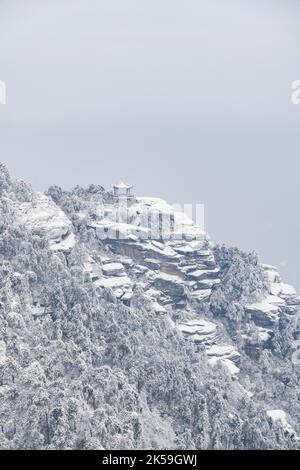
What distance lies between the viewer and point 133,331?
108062mm

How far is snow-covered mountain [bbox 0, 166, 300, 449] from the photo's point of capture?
84.0 metres

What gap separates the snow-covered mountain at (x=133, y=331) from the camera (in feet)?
276

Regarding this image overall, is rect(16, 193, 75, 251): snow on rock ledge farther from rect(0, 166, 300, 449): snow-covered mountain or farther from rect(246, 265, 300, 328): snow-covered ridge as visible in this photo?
rect(246, 265, 300, 328): snow-covered ridge

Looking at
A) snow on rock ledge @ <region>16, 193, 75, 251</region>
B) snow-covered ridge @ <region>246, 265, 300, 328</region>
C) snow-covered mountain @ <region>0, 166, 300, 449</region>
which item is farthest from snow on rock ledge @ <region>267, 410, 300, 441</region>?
snow on rock ledge @ <region>16, 193, 75, 251</region>

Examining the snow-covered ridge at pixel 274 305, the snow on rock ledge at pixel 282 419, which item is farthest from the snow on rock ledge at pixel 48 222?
the snow on rock ledge at pixel 282 419

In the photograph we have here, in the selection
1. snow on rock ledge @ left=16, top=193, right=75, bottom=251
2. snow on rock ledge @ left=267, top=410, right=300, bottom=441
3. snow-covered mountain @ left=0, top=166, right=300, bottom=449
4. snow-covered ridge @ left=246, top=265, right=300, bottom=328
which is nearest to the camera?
snow-covered mountain @ left=0, top=166, right=300, bottom=449

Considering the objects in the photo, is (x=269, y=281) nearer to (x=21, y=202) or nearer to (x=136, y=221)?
(x=136, y=221)

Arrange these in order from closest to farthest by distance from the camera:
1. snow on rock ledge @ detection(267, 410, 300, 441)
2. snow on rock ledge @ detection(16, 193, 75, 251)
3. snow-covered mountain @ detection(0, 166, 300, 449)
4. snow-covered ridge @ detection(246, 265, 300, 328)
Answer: snow-covered mountain @ detection(0, 166, 300, 449) → snow on rock ledge @ detection(267, 410, 300, 441) → snow on rock ledge @ detection(16, 193, 75, 251) → snow-covered ridge @ detection(246, 265, 300, 328)

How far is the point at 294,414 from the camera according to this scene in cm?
11781

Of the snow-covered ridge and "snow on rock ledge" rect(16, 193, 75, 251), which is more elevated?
"snow on rock ledge" rect(16, 193, 75, 251)

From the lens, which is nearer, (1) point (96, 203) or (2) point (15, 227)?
(2) point (15, 227)
